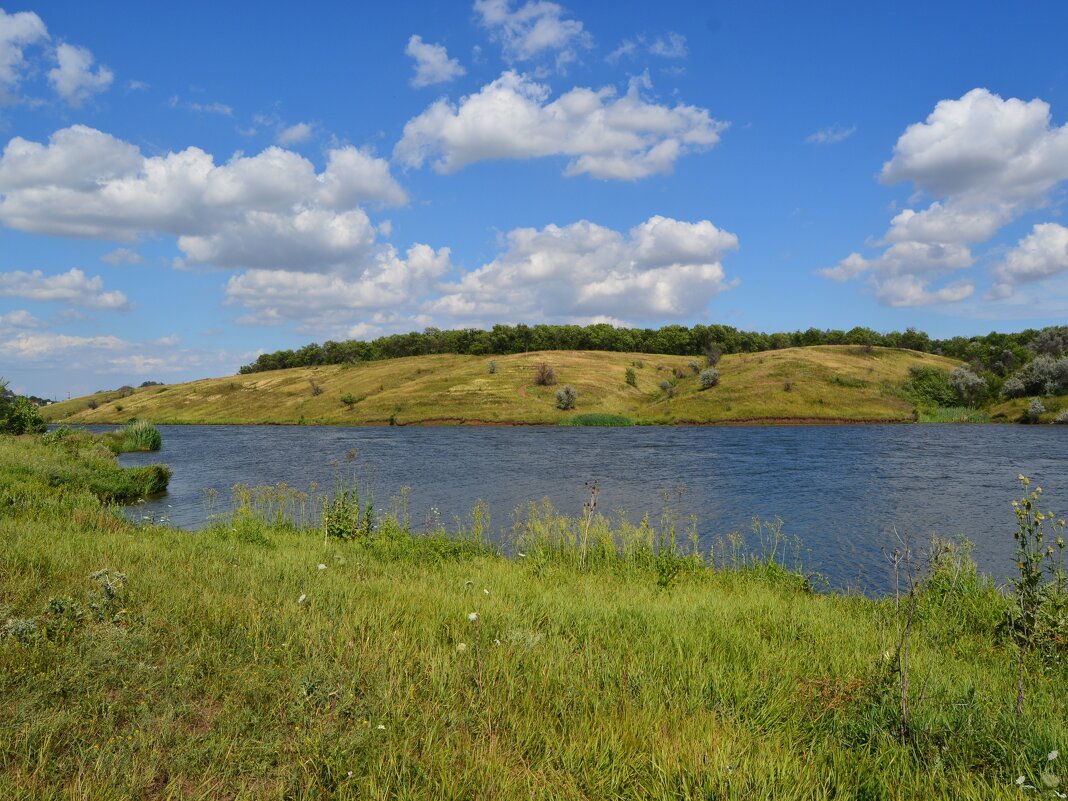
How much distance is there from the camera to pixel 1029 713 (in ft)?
18.7

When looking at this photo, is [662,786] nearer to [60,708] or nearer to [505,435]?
[60,708]

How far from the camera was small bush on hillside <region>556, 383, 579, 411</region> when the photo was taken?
9431 centimetres

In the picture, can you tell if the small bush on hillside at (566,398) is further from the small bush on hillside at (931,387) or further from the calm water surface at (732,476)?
the small bush on hillside at (931,387)

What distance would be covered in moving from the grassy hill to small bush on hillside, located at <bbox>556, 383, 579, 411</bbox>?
120 cm

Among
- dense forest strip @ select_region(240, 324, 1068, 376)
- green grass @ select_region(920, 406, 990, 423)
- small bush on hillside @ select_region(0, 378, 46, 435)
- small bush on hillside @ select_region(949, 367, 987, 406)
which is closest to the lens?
small bush on hillside @ select_region(0, 378, 46, 435)

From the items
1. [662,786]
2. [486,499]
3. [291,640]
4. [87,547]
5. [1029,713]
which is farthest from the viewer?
[486,499]

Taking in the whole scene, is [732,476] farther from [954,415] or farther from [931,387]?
[931,387]

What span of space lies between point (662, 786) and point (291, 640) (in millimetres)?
3905

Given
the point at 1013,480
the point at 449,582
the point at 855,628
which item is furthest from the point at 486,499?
the point at 1013,480

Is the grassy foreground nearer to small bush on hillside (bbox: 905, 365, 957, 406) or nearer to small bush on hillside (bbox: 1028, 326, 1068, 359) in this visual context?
small bush on hillside (bbox: 905, 365, 957, 406)

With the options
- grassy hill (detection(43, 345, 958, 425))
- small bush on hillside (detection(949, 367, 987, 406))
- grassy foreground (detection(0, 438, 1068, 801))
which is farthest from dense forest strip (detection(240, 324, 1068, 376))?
grassy foreground (detection(0, 438, 1068, 801))

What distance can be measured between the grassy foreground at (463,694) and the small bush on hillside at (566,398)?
8449 centimetres

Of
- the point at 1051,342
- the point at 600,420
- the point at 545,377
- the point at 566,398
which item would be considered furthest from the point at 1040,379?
the point at 545,377

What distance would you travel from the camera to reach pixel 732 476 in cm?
3422
